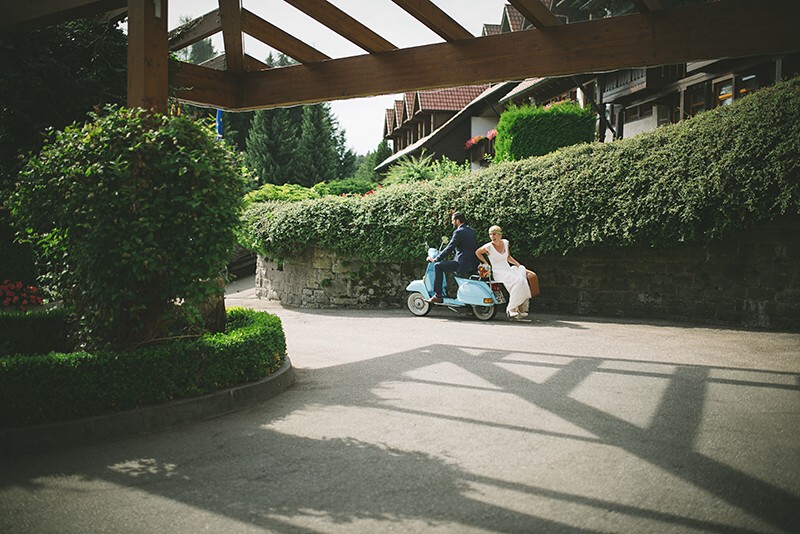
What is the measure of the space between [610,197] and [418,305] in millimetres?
4277

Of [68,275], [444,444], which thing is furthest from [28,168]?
[444,444]

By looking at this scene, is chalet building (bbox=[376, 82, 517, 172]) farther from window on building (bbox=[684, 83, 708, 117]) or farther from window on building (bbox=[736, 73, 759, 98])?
window on building (bbox=[736, 73, 759, 98])

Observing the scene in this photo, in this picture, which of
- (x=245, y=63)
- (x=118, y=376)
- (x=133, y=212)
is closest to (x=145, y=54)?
(x=133, y=212)

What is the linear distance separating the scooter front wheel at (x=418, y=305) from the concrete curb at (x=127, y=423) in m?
7.14

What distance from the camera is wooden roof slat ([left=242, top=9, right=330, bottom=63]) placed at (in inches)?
370

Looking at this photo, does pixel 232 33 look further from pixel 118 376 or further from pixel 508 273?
pixel 508 273

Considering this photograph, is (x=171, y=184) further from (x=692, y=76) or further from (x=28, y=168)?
(x=692, y=76)

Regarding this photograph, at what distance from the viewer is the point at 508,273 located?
38.7 feet

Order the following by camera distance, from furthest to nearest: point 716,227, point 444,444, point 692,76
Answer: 1. point 692,76
2. point 716,227
3. point 444,444

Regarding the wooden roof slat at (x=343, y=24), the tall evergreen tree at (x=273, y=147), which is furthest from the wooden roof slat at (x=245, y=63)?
the tall evergreen tree at (x=273, y=147)

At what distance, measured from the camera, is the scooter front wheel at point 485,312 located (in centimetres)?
1195

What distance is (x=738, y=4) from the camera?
281 inches

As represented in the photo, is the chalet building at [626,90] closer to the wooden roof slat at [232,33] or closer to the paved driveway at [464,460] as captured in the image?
the paved driveway at [464,460]

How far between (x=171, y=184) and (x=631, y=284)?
30.3ft
